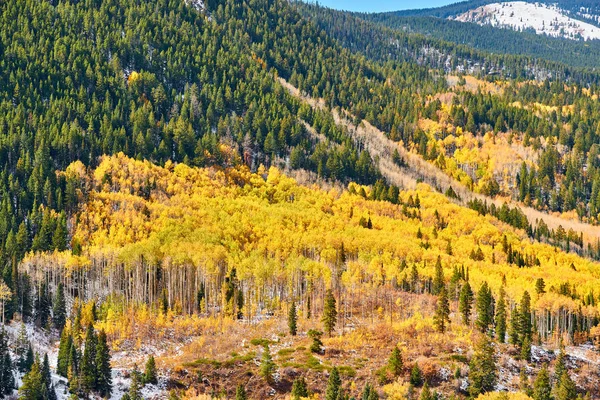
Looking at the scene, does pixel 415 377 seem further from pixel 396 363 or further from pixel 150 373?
pixel 150 373

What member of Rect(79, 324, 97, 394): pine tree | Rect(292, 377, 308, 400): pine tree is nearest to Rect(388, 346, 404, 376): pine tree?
Rect(292, 377, 308, 400): pine tree

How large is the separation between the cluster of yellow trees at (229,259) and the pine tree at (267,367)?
28.0 metres

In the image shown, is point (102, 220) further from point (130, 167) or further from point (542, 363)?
point (542, 363)

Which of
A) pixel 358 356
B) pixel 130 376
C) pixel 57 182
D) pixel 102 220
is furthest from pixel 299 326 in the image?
pixel 57 182

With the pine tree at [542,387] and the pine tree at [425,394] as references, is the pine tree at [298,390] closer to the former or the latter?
the pine tree at [425,394]

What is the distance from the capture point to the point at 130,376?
116 m

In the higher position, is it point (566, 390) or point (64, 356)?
point (566, 390)

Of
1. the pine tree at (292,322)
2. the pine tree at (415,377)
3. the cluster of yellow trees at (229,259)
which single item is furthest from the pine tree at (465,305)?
the pine tree at (292,322)

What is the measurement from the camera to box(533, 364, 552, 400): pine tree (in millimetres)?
112731

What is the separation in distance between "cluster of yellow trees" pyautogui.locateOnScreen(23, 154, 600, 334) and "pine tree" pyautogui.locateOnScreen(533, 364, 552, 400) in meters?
35.3

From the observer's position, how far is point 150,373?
114m

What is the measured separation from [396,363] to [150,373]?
38462 millimetres

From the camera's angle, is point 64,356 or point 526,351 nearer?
point 64,356

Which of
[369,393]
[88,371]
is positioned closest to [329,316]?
[369,393]
